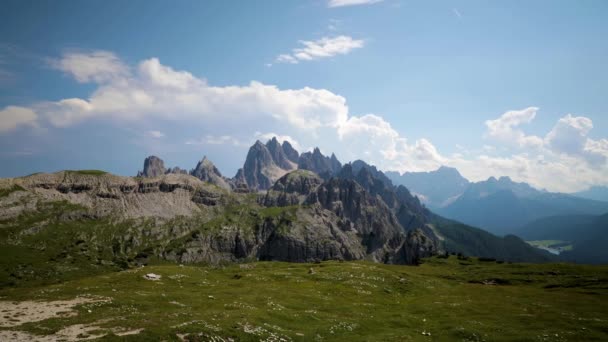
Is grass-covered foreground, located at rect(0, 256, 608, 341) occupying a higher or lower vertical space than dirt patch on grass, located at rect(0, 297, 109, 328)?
lower

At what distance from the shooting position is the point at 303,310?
52.2 meters

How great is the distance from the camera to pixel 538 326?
47.5m

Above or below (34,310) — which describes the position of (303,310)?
below

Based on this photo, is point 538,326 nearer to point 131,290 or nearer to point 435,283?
point 435,283

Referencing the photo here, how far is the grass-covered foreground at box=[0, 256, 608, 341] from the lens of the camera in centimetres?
3569

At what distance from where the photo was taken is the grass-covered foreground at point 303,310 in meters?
35.7

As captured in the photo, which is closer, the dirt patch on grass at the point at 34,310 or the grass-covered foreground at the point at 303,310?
the grass-covered foreground at the point at 303,310

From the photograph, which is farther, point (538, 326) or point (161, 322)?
point (538, 326)

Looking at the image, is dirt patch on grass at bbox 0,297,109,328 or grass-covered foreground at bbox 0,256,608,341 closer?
grass-covered foreground at bbox 0,256,608,341

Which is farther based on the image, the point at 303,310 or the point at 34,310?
the point at 303,310

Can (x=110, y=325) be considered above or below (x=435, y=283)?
above

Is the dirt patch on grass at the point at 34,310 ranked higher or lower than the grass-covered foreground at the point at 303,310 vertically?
higher

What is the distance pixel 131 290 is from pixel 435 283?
242 feet

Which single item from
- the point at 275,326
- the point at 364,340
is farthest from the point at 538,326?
Answer: the point at 275,326
